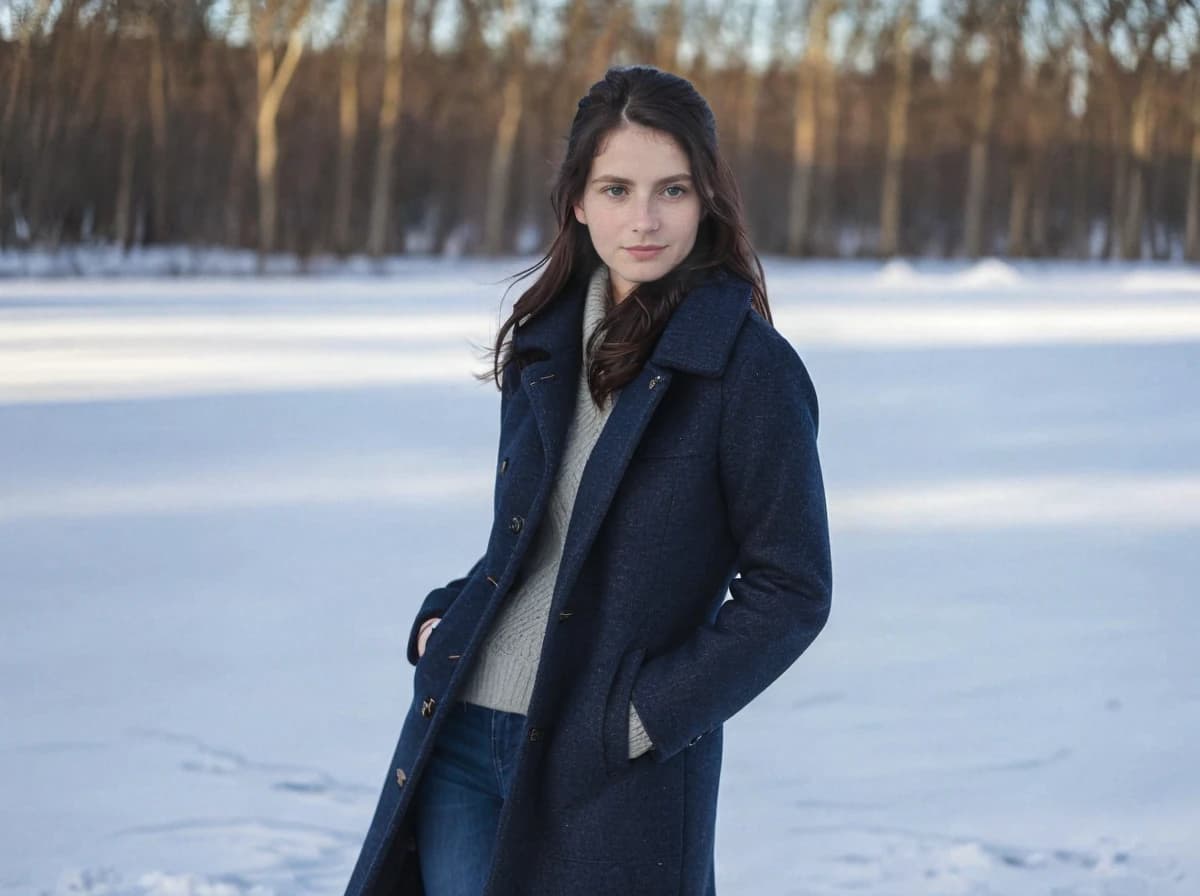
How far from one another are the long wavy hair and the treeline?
1827 centimetres

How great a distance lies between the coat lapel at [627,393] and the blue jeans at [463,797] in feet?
0.67

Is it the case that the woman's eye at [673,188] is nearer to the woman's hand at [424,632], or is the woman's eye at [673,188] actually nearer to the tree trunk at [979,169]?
the woman's hand at [424,632]

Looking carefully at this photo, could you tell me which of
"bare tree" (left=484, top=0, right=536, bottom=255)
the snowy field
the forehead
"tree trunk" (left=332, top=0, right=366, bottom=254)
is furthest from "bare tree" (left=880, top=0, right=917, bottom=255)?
the forehead

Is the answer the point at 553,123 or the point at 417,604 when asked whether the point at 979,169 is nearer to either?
the point at 553,123

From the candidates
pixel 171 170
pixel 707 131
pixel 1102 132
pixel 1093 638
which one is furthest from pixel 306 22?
pixel 707 131

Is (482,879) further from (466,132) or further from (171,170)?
(466,132)

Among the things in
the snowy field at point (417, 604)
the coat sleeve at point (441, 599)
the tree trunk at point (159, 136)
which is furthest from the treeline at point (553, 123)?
the coat sleeve at point (441, 599)

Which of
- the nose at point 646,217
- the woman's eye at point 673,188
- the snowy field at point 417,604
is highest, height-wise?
the woman's eye at point 673,188

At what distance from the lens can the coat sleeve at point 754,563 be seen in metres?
1.67

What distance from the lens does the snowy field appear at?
3.44 m

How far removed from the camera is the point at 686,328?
5.67 ft

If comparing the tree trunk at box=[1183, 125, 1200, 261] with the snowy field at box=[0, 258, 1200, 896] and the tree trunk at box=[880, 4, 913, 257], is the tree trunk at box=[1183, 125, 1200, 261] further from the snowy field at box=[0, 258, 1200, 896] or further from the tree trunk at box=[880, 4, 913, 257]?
the snowy field at box=[0, 258, 1200, 896]

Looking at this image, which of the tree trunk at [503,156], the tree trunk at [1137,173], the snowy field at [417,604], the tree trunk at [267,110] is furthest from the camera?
the tree trunk at [1137,173]

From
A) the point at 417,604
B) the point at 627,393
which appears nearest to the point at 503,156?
the point at 417,604
